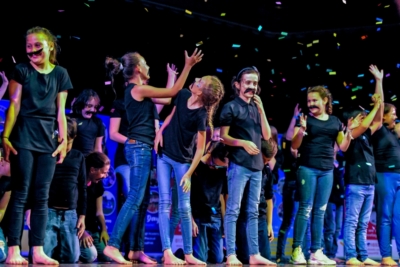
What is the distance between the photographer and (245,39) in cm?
972

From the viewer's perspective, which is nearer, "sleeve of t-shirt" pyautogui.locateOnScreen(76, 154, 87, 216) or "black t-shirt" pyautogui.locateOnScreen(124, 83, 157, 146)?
"black t-shirt" pyautogui.locateOnScreen(124, 83, 157, 146)

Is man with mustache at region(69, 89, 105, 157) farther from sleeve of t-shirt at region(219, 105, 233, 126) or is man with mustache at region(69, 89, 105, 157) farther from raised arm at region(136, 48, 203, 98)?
sleeve of t-shirt at region(219, 105, 233, 126)

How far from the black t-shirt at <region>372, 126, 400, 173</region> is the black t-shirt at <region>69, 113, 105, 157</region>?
9.16 ft

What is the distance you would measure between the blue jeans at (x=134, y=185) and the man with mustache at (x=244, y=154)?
27.4 inches

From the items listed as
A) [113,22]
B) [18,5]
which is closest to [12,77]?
[18,5]

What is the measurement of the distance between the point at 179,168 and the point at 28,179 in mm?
1222

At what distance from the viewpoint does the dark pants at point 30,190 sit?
14.3 ft

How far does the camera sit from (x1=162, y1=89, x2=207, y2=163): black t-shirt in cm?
517

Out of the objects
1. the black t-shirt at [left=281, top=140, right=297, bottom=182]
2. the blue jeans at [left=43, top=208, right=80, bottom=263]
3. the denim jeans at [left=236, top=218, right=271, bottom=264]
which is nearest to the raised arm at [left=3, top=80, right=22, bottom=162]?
the blue jeans at [left=43, top=208, right=80, bottom=263]

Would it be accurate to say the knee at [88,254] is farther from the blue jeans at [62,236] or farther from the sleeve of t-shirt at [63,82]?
the sleeve of t-shirt at [63,82]

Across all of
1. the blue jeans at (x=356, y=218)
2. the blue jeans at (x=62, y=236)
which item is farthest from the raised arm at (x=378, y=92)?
the blue jeans at (x=62, y=236)

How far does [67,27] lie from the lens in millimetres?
7664

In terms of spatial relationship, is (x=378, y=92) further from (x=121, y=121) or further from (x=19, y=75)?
(x=19, y=75)

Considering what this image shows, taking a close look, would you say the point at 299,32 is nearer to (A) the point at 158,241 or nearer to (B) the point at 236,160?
(A) the point at 158,241
